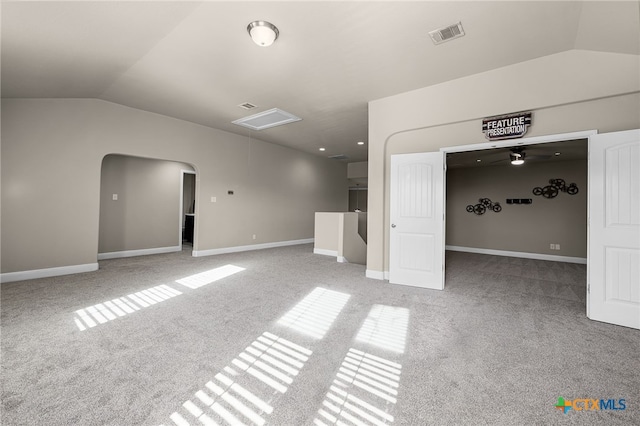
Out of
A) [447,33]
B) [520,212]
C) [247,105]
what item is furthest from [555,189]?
[247,105]

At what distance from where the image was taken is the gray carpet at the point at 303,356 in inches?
58.4

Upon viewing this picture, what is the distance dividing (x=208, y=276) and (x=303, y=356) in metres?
2.91

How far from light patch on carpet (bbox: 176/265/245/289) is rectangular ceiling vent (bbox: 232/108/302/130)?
306cm

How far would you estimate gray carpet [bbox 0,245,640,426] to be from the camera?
4.86 ft

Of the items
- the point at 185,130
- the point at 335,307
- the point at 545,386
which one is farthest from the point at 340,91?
the point at 545,386

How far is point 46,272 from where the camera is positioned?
163 inches

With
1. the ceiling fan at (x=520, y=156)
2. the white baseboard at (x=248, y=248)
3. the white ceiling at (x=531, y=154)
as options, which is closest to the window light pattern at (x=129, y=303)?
the white baseboard at (x=248, y=248)

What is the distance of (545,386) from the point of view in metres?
1.72

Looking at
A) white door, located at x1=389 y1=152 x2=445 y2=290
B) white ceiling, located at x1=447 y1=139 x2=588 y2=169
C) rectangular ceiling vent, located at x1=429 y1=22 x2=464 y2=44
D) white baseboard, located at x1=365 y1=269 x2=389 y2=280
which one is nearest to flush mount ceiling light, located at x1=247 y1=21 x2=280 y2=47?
rectangular ceiling vent, located at x1=429 y1=22 x2=464 y2=44

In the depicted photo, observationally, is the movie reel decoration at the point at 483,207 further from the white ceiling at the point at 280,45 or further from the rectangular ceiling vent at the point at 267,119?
the rectangular ceiling vent at the point at 267,119

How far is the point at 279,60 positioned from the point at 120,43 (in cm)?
174

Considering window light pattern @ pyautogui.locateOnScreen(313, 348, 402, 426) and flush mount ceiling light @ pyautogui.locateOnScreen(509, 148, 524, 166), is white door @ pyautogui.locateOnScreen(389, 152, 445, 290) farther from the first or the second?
flush mount ceiling light @ pyautogui.locateOnScreen(509, 148, 524, 166)

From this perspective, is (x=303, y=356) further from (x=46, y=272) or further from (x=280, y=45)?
(x=46, y=272)

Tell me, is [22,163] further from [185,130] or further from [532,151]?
[532,151]
